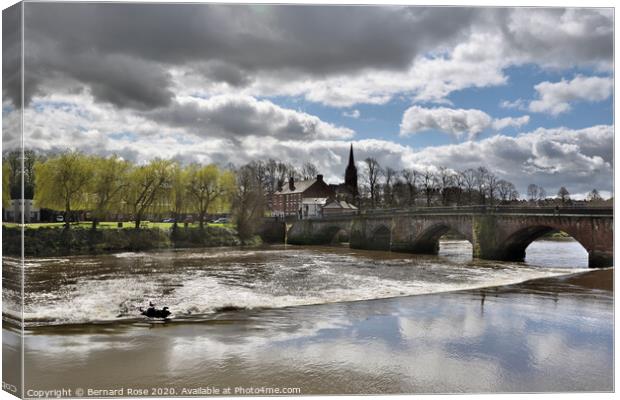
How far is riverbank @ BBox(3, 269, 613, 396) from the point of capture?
722 cm

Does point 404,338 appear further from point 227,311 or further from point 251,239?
point 251,239

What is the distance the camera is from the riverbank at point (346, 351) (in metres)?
7.22

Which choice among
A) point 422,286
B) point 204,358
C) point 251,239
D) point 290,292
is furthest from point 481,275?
point 251,239

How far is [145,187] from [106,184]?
302 centimetres

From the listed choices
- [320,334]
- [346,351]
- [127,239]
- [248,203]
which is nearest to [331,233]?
[248,203]

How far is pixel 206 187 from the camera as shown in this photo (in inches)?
1227

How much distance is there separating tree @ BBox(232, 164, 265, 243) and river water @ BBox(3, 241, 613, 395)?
10.9 metres

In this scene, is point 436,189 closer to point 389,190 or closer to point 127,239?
point 389,190

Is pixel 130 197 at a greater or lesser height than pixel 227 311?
greater

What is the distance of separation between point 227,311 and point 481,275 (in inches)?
471

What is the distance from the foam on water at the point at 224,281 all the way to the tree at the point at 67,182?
266 cm

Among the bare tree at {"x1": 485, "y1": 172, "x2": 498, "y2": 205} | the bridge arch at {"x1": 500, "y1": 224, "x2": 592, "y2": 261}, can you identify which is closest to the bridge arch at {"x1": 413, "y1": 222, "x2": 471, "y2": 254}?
the bridge arch at {"x1": 500, "y1": 224, "x2": 592, "y2": 261}

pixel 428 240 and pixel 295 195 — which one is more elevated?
pixel 295 195

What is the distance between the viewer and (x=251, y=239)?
131ft
